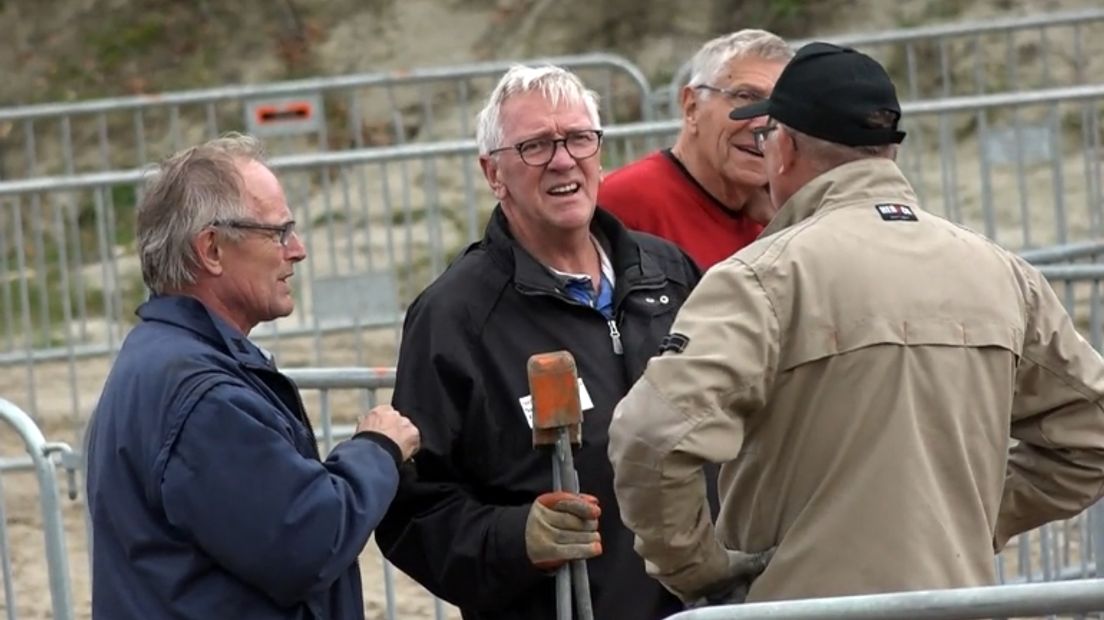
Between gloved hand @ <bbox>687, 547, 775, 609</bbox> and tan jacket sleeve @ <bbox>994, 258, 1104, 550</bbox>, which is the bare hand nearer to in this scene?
gloved hand @ <bbox>687, 547, 775, 609</bbox>

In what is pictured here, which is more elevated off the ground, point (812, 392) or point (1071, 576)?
point (812, 392)

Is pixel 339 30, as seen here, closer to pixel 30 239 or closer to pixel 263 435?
pixel 30 239

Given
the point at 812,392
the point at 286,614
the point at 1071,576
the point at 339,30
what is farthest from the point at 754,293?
the point at 339,30

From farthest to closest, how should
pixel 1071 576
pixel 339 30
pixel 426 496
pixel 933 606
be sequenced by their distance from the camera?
pixel 339 30
pixel 1071 576
pixel 426 496
pixel 933 606

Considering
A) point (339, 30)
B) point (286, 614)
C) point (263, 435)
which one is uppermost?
point (339, 30)

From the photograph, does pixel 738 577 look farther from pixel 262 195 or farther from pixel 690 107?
pixel 690 107

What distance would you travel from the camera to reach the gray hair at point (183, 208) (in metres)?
3.72

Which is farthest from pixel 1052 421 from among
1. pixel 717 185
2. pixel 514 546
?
pixel 717 185

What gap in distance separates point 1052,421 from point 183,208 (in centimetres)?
159

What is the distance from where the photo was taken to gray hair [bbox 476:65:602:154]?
4.27m

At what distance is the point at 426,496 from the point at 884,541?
3.07ft

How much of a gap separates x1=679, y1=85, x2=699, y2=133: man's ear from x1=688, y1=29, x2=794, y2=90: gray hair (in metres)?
0.04

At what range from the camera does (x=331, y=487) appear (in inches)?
141

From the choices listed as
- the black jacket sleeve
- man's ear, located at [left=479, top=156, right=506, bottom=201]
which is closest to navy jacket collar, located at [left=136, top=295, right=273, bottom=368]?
the black jacket sleeve
